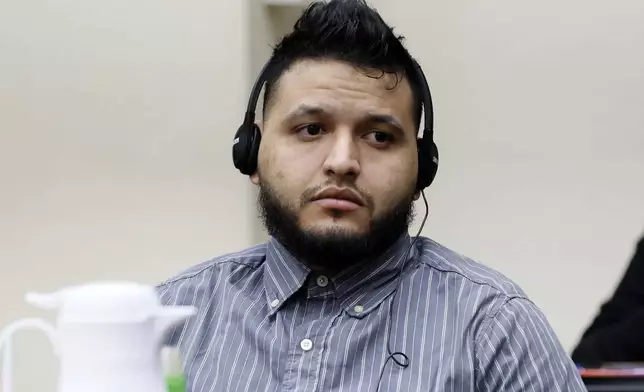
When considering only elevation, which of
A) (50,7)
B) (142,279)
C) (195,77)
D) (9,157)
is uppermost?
(50,7)

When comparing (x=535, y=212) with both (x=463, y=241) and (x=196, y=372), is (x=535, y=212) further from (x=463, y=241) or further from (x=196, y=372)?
(x=196, y=372)

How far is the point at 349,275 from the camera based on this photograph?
102 cm

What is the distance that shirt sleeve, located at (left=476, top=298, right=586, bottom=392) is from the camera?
0.86 meters

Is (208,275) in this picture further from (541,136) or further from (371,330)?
(541,136)

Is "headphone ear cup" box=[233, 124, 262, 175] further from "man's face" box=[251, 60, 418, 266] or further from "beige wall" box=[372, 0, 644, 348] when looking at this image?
"beige wall" box=[372, 0, 644, 348]

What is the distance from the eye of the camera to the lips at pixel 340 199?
3.11 feet

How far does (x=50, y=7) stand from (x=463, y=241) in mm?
1184

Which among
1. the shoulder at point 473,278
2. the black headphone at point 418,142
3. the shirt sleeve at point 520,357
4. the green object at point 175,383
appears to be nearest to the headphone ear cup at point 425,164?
the black headphone at point 418,142

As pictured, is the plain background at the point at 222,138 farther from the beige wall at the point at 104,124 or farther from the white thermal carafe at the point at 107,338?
the white thermal carafe at the point at 107,338

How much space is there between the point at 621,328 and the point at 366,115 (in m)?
0.57

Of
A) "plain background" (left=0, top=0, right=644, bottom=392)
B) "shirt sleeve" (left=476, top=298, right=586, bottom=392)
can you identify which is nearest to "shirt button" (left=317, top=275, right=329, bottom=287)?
"shirt sleeve" (left=476, top=298, right=586, bottom=392)

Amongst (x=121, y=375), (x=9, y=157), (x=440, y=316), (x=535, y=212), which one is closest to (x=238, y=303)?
(x=440, y=316)

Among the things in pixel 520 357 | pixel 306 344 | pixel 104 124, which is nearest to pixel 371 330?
pixel 306 344

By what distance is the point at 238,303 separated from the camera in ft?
3.39
